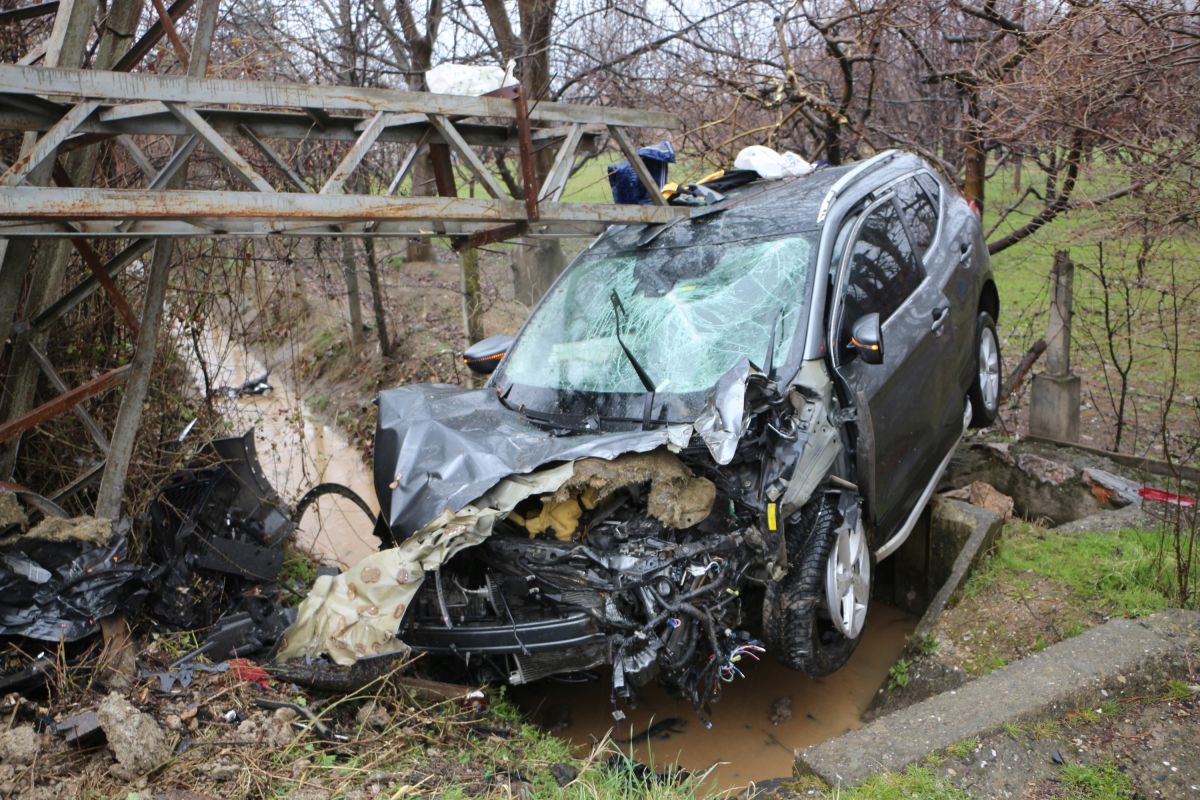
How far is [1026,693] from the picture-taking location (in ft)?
11.3

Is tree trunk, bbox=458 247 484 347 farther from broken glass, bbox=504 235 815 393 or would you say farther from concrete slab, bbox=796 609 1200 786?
concrete slab, bbox=796 609 1200 786

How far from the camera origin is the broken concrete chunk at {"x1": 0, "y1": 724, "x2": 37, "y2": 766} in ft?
10.2

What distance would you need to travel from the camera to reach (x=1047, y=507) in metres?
5.90

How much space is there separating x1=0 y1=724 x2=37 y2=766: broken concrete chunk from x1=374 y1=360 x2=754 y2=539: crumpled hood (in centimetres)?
150

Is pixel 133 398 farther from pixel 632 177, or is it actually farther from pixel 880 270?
pixel 880 270

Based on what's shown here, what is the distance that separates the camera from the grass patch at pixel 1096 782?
3016mm

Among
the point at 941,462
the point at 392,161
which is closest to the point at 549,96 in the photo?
the point at 392,161

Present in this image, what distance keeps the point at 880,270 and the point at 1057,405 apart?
2.86m

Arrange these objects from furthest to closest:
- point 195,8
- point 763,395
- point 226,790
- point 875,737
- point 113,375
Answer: point 195,8 < point 113,375 < point 763,395 < point 875,737 < point 226,790

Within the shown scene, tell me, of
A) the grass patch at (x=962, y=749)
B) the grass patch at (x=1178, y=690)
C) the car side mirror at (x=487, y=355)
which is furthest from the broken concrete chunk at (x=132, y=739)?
the grass patch at (x=1178, y=690)

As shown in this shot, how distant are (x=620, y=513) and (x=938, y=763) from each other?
1.50m

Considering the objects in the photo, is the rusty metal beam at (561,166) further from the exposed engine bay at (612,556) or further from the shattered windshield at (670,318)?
the exposed engine bay at (612,556)

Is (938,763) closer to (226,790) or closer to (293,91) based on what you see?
(226,790)

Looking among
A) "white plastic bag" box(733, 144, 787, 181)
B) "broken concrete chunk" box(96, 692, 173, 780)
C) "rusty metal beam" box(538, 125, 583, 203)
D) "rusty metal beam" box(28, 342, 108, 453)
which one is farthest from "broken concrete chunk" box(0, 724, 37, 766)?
"white plastic bag" box(733, 144, 787, 181)
